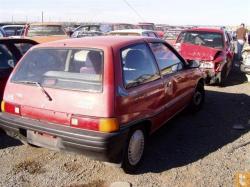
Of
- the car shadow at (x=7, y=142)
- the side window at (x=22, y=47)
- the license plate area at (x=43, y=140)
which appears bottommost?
the car shadow at (x=7, y=142)

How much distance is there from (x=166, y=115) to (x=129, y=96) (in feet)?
4.26

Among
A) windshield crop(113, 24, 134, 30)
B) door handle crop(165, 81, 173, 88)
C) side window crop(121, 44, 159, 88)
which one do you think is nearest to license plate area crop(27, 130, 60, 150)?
side window crop(121, 44, 159, 88)

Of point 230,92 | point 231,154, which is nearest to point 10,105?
point 231,154

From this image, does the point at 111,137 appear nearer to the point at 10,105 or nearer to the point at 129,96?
the point at 129,96

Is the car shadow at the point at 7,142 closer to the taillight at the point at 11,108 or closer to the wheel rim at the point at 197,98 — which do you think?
the taillight at the point at 11,108

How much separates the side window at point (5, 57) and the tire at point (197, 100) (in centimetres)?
328

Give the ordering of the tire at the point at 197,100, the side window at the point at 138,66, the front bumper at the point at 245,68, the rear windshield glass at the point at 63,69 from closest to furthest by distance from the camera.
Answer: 1. the rear windshield glass at the point at 63,69
2. the side window at the point at 138,66
3. the tire at the point at 197,100
4. the front bumper at the point at 245,68

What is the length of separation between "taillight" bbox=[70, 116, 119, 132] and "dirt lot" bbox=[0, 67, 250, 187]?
689mm

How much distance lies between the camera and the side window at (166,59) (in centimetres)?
490

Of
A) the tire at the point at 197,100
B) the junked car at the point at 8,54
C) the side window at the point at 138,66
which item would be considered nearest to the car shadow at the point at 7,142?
the junked car at the point at 8,54

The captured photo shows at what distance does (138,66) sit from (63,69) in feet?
3.04

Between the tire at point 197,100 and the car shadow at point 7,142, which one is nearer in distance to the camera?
the car shadow at point 7,142

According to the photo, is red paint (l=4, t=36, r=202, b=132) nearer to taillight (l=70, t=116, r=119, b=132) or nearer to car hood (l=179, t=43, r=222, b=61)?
taillight (l=70, t=116, r=119, b=132)

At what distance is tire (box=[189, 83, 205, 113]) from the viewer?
6576 mm
